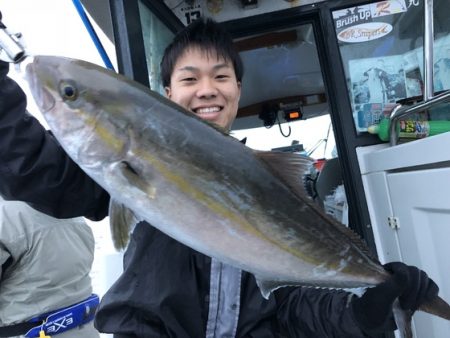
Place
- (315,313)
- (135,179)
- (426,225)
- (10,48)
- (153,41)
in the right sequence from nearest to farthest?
(135,179), (10,48), (315,313), (426,225), (153,41)

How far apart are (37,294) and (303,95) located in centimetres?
487

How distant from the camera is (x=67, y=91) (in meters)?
1.10

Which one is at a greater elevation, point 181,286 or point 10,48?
point 10,48

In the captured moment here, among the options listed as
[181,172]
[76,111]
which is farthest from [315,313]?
[76,111]

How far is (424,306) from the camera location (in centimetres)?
142

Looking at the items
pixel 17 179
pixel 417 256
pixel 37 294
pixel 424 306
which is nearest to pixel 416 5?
pixel 417 256

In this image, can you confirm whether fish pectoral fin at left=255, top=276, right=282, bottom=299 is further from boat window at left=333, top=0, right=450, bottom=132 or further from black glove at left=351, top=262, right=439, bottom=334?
boat window at left=333, top=0, right=450, bottom=132

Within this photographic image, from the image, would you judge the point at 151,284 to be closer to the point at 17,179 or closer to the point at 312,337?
the point at 17,179

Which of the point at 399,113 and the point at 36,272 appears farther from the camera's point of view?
the point at 36,272

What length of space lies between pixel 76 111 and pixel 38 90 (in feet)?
0.38

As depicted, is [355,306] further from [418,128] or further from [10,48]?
[418,128]

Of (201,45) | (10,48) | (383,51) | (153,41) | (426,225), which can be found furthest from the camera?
(383,51)

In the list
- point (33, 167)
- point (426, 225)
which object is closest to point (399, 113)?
point (426, 225)

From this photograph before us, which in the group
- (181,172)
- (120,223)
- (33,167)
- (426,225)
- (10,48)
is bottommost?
(426,225)
